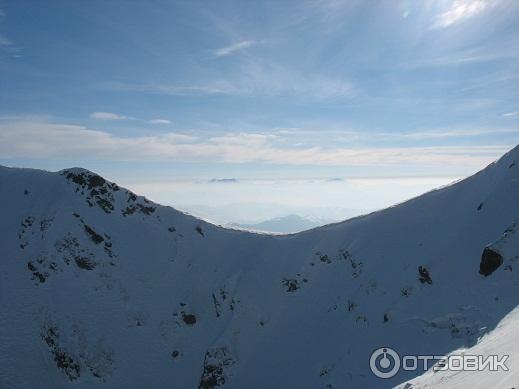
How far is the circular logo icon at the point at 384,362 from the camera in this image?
112ft

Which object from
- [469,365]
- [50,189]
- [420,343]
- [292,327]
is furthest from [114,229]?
[469,365]

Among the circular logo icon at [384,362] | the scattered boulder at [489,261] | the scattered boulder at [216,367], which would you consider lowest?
the scattered boulder at [216,367]

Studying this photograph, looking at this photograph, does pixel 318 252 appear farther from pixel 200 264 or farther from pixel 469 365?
pixel 469 365

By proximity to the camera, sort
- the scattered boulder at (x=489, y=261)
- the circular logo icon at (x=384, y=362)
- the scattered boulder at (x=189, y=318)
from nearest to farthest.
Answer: the circular logo icon at (x=384, y=362)
the scattered boulder at (x=489, y=261)
the scattered boulder at (x=189, y=318)

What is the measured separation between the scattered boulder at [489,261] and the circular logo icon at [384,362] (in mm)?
13556

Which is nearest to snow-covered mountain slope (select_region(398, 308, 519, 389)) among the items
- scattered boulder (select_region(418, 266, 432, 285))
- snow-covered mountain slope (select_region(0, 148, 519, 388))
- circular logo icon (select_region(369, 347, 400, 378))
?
snow-covered mountain slope (select_region(0, 148, 519, 388))

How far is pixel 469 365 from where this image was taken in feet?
64.8

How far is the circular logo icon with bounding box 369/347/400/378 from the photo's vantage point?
112 feet

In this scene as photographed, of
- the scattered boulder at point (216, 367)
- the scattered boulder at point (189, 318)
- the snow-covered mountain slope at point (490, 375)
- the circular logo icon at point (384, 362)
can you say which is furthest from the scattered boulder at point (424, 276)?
the scattered boulder at point (189, 318)

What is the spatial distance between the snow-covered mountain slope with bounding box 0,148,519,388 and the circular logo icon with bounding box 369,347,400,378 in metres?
0.77

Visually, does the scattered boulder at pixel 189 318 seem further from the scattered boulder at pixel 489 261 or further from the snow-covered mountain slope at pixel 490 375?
the snow-covered mountain slope at pixel 490 375

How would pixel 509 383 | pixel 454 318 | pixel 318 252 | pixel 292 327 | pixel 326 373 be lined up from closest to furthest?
1. pixel 509 383
2. pixel 454 318
3. pixel 326 373
4. pixel 292 327
5. pixel 318 252

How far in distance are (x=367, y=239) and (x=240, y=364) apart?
29.7m

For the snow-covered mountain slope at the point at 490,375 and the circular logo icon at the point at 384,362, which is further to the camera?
the circular logo icon at the point at 384,362
